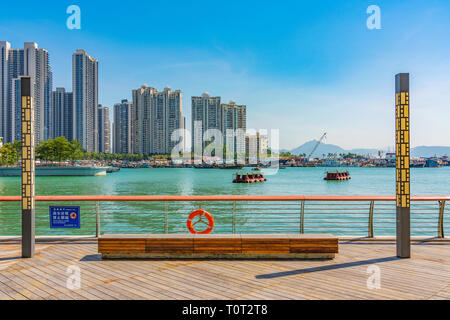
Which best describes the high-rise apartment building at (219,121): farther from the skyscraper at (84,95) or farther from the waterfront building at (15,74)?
the waterfront building at (15,74)

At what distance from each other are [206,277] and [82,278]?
6.45 ft

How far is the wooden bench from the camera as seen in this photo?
6.21 m

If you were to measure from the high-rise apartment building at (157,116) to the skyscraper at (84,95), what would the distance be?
79.4 ft

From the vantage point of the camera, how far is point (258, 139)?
193 meters

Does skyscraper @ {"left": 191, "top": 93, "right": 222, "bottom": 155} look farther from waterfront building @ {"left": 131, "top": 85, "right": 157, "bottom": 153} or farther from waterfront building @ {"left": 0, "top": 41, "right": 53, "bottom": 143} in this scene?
waterfront building @ {"left": 0, "top": 41, "right": 53, "bottom": 143}

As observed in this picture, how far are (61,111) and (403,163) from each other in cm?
18730

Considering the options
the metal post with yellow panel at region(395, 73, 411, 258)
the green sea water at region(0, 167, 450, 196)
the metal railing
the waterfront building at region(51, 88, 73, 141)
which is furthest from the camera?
the waterfront building at region(51, 88, 73, 141)

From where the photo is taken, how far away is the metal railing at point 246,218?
7.94 m

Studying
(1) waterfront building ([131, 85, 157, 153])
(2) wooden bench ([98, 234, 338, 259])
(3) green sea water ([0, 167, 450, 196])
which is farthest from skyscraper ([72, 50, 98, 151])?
(2) wooden bench ([98, 234, 338, 259])

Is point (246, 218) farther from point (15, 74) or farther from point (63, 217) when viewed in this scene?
point (15, 74)

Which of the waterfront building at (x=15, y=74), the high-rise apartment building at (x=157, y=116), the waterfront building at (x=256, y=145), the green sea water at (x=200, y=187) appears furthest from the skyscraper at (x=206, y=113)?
the green sea water at (x=200, y=187)

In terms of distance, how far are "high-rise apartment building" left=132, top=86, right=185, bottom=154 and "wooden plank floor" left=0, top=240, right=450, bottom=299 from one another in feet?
584

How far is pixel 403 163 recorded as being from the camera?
6.48 metres
